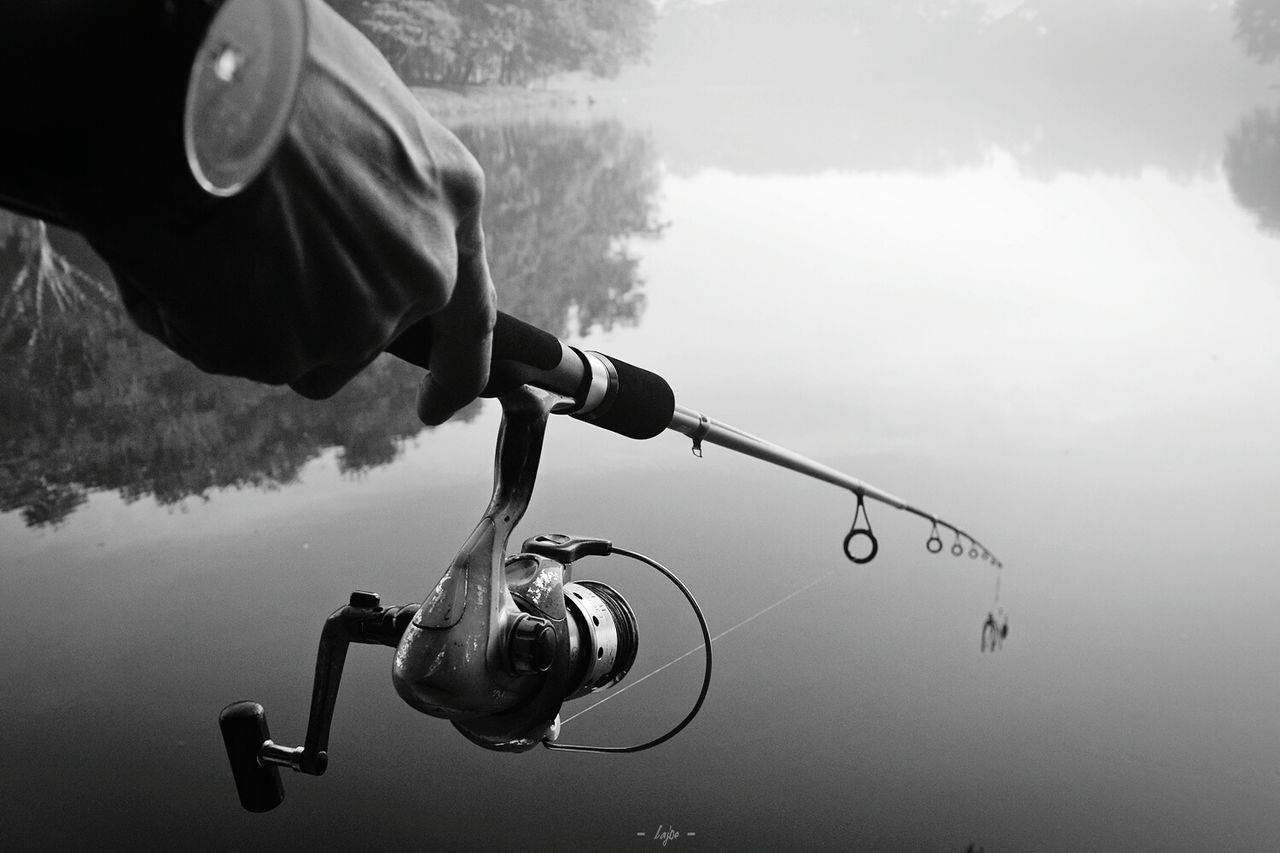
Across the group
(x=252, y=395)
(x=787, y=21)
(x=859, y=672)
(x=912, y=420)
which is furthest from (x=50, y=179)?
(x=787, y=21)

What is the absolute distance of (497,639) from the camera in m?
0.85

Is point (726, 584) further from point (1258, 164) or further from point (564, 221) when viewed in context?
point (1258, 164)

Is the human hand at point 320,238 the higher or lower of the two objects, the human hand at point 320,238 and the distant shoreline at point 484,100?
the lower

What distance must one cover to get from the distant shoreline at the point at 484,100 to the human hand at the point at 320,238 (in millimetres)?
9441

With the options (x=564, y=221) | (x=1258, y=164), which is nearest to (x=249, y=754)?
(x=564, y=221)

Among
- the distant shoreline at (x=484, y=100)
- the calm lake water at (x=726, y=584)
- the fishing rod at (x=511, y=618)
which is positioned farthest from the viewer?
the distant shoreline at (x=484, y=100)

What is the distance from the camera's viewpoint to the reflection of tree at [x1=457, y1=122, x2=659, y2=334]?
4.58 m

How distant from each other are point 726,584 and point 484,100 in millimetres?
10229

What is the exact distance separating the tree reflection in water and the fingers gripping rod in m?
1.85

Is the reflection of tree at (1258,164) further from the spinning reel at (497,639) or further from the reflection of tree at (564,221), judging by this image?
the spinning reel at (497,639)

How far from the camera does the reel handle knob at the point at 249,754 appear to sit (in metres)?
0.97

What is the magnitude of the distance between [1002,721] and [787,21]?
1555 cm

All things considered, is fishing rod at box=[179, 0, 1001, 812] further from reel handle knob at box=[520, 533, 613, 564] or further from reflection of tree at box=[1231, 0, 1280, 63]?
reflection of tree at box=[1231, 0, 1280, 63]

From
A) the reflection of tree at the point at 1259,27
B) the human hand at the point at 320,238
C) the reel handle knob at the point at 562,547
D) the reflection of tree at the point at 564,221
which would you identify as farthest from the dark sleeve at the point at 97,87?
the reflection of tree at the point at 1259,27
